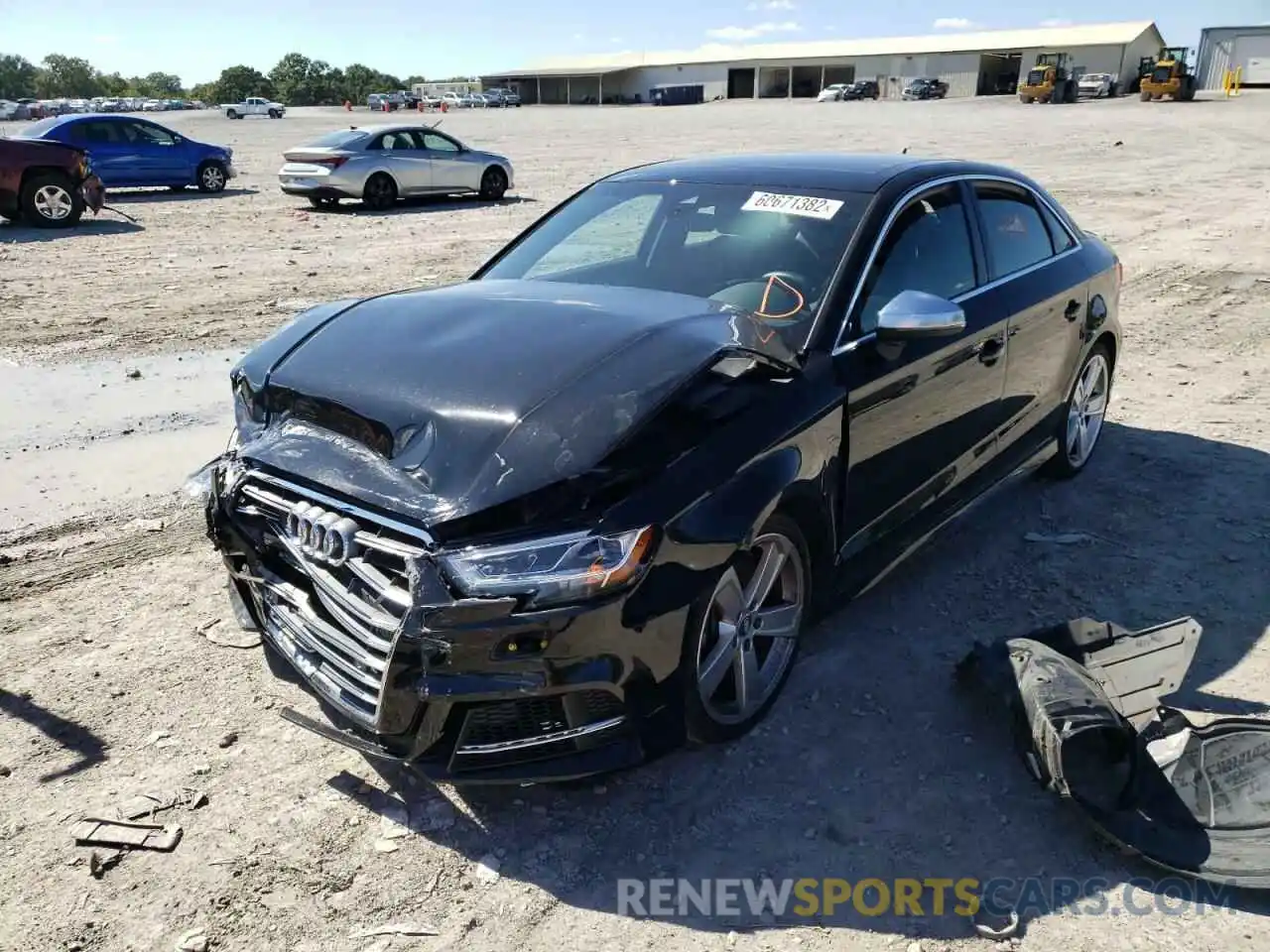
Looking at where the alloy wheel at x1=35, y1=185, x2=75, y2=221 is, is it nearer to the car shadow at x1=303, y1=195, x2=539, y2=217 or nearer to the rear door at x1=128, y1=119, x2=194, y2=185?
the car shadow at x1=303, y1=195, x2=539, y2=217

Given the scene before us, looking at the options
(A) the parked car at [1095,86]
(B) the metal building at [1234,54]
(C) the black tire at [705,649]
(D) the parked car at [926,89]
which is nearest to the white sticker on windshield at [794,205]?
(C) the black tire at [705,649]

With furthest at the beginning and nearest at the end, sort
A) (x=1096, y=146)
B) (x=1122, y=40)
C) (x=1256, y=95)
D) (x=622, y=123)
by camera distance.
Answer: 1. (x=1122, y=40)
2. (x=1256, y=95)
3. (x=622, y=123)
4. (x=1096, y=146)

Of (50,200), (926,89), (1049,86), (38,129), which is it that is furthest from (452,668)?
(926,89)

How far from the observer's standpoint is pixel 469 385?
2945 mm

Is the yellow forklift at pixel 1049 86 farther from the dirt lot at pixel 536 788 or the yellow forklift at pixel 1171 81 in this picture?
the dirt lot at pixel 536 788

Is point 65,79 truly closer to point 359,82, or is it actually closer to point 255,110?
point 359,82

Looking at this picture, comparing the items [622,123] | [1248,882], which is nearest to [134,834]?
[1248,882]

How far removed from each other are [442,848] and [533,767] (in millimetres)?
427

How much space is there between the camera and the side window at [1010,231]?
15.0 feet

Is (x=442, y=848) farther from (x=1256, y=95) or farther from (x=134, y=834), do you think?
(x=1256, y=95)

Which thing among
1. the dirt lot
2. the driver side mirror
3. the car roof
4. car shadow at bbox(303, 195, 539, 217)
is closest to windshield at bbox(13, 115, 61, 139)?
car shadow at bbox(303, 195, 539, 217)

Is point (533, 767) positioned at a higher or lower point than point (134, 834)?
higher

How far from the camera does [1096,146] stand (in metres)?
28.1

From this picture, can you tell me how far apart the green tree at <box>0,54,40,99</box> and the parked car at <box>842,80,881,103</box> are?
323 ft
